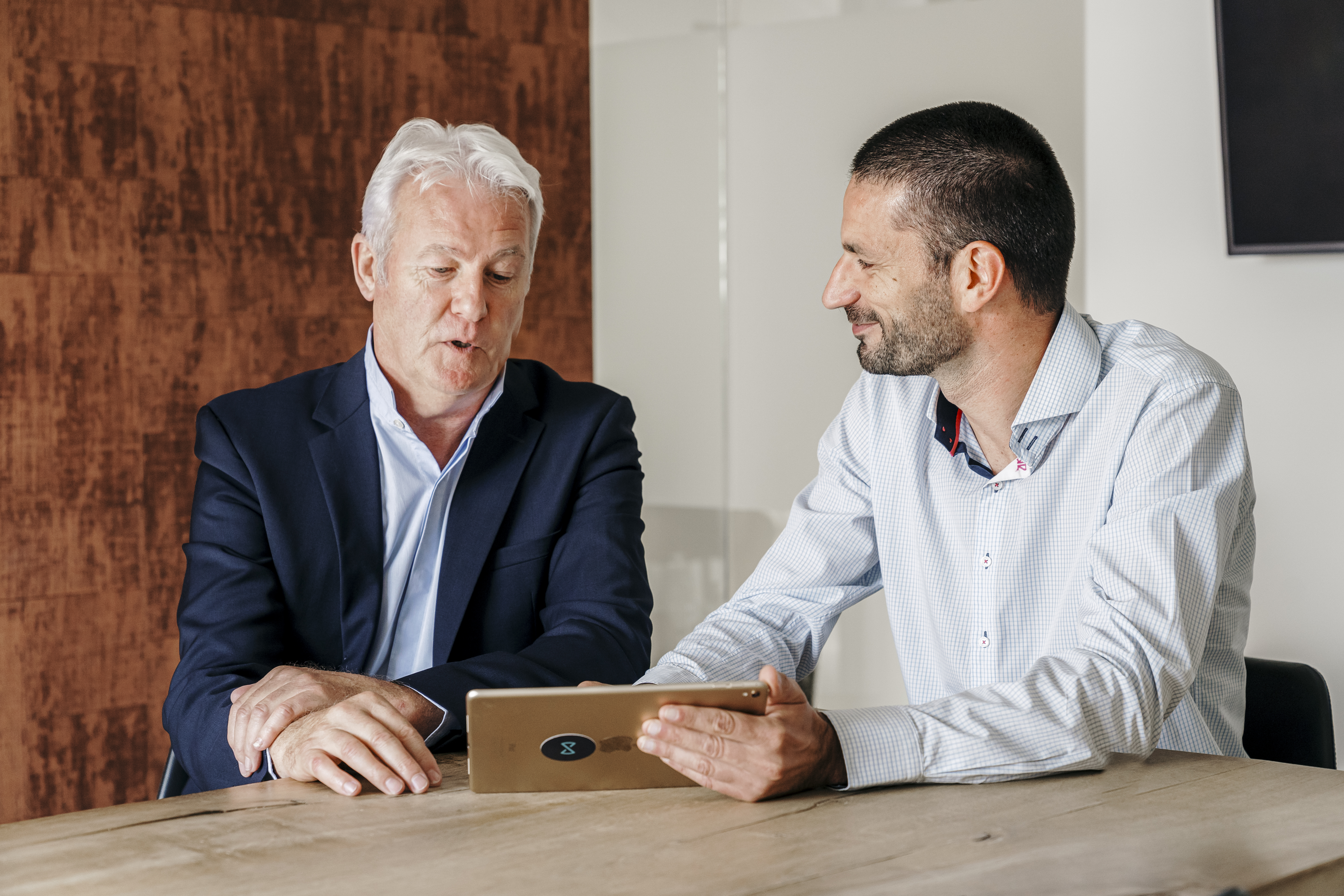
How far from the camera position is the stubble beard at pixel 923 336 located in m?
1.81

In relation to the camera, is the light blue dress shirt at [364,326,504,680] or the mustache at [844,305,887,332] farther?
the light blue dress shirt at [364,326,504,680]

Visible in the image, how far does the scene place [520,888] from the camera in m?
1.03

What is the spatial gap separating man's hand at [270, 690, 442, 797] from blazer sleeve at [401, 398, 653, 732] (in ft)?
0.76

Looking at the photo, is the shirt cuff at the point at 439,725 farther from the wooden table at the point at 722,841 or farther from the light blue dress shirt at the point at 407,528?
the light blue dress shirt at the point at 407,528

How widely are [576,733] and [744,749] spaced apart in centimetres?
16

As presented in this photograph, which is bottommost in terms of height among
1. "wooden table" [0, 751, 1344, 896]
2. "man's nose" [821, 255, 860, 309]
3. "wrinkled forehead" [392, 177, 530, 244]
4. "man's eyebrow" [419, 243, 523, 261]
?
"wooden table" [0, 751, 1344, 896]

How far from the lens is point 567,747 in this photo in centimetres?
→ 131

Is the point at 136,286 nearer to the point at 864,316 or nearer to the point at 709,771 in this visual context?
the point at 864,316

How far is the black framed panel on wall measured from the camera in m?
2.71

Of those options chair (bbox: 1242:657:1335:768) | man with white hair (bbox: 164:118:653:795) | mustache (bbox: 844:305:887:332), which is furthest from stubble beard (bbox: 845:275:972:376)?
chair (bbox: 1242:657:1335:768)

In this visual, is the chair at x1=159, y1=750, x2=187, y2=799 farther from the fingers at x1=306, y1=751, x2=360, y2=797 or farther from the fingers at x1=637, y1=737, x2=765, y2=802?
the fingers at x1=637, y1=737, x2=765, y2=802

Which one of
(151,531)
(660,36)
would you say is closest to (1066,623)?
(151,531)

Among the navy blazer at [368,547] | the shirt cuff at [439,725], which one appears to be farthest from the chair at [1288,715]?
the shirt cuff at [439,725]

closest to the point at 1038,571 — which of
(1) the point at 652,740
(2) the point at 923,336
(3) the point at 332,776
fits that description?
(2) the point at 923,336
